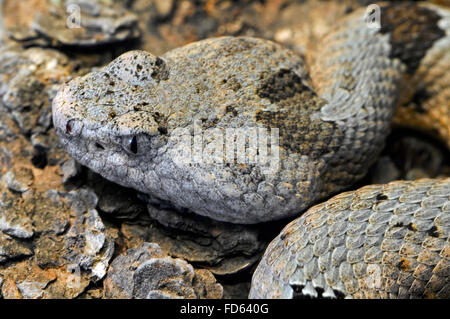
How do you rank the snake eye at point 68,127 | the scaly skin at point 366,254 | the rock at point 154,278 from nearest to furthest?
the scaly skin at point 366,254, the rock at point 154,278, the snake eye at point 68,127

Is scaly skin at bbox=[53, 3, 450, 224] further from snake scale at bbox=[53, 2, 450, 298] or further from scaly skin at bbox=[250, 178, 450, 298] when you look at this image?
scaly skin at bbox=[250, 178, 450, 298]

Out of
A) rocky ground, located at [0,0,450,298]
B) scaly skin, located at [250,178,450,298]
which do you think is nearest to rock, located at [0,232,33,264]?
rocky ground, located at [0,0,450,298]

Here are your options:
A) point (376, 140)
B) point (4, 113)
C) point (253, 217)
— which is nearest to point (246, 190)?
point (253, 217)

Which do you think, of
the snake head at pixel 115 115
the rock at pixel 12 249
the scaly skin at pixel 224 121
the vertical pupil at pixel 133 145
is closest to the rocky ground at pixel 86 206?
the rock at pixel 12 249

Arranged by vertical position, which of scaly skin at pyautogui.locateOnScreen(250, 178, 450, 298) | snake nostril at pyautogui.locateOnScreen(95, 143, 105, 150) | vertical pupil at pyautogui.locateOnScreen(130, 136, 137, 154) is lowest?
scaly skin at pyautogui.locateOnScreen(250, 178, 450, 298)

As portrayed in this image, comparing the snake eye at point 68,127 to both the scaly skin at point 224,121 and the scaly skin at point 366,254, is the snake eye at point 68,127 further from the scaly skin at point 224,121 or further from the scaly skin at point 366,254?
the scaly skin at point 366,254

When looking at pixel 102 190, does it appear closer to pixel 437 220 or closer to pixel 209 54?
pixel 209 54

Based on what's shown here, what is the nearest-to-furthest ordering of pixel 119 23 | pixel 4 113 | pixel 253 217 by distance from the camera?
pixel 253 217 < pixel 4 113 < pixel 119 23
